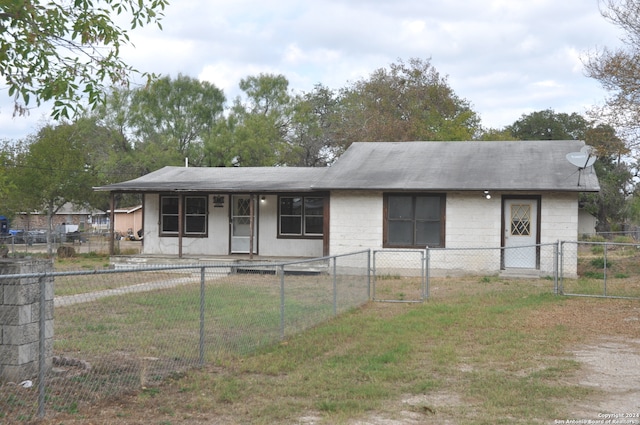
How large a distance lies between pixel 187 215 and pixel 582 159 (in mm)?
12615

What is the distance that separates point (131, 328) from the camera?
932 centimetres

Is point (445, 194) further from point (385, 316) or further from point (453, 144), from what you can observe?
point (385, 316)

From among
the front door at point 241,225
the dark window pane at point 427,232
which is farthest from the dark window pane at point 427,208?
the front door at point 241,225

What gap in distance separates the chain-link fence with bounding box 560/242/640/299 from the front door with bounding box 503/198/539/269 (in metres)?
0.93

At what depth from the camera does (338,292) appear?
12312 mm

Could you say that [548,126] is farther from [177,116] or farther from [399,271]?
[399,271]

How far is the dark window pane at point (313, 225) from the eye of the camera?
832 inches

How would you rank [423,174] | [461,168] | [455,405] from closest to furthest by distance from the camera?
1. [455,405]
2. [423,174]
3. [461,168]

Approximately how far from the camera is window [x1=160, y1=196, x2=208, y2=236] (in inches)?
859

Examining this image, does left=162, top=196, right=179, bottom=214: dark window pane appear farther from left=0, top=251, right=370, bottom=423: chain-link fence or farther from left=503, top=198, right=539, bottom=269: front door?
left=503, top=198, right=539, bottom=269: front door

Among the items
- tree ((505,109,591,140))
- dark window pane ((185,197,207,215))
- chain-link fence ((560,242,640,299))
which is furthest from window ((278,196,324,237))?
tree ((505,109,591,140))

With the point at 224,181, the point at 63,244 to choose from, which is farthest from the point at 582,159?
the point at 63,244

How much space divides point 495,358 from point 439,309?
4063mm

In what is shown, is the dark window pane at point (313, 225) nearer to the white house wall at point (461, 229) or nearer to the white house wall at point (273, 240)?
the white house wall at point (273, 240)
